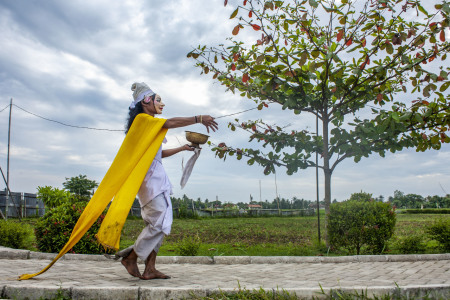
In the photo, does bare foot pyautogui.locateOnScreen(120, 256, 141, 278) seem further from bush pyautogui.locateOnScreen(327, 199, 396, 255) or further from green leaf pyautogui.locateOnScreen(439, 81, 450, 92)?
green leaf pyautogui.locateOnScreen(439, 81, 450, 92)

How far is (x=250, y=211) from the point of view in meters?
21.1

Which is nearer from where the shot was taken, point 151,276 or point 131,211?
point 151,276

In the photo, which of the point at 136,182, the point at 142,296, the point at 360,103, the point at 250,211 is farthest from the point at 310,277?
the point at 250,211

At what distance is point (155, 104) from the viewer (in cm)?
426

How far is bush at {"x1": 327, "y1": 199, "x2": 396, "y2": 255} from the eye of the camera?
262 inches

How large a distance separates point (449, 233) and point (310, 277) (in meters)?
3.75

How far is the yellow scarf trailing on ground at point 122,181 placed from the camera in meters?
3.80

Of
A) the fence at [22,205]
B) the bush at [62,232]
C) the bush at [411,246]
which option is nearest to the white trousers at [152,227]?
the bush at [62,232]

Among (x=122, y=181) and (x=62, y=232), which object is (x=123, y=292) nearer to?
(x=122, y=181)

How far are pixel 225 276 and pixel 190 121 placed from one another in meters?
1.93

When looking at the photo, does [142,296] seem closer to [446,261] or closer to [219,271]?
[219,271]

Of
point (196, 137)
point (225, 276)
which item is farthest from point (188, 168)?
point (225, 276)

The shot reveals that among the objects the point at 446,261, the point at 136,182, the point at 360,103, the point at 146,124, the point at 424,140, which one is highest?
the point at 360,103

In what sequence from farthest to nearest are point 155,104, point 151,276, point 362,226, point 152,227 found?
point 362,226, point 155,104, point 151,276, point 152,227
